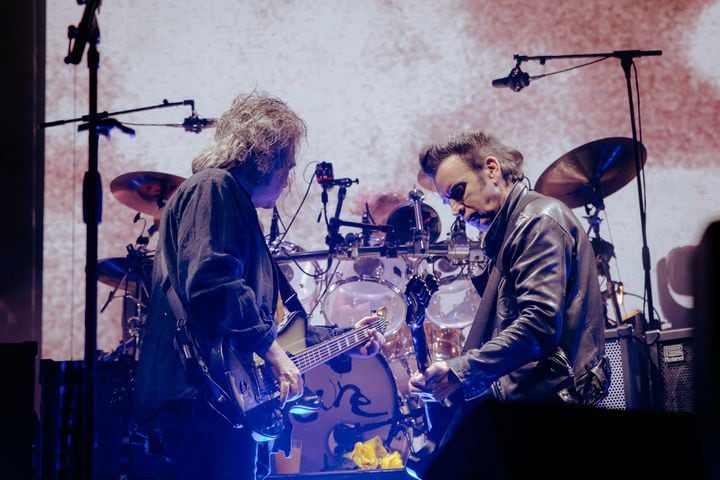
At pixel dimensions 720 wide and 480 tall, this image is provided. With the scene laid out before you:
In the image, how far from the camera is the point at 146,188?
6.77 m

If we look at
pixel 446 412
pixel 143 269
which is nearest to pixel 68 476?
pixel 446 412

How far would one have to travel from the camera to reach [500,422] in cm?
111

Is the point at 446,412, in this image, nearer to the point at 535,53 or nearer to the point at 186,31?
the point at 535,53

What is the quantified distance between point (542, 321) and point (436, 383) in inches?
18.7

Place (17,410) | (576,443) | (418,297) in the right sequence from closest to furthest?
(576,443) < (17,410) < (418,297)

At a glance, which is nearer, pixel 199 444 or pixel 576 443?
pixel 576 443

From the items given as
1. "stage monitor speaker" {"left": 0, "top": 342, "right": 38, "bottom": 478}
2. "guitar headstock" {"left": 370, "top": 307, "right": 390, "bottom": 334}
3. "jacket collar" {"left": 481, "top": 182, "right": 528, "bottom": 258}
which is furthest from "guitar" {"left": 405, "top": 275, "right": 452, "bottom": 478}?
"stage monitor speaker" {"left": 0, "top": 342, "right": 38, "bottom": 478}

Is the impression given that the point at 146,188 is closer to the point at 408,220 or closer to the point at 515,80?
the point at 408,220

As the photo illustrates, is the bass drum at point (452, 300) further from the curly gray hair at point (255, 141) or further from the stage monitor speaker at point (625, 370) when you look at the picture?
the curly gray hair at point (255, 141)

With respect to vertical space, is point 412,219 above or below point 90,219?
above

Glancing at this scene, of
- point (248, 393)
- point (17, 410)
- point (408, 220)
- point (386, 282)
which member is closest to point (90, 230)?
point (17, 410)

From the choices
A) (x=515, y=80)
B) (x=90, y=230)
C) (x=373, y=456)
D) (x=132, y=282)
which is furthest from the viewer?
(x=132, y=282)

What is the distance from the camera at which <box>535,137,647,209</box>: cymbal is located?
6.00m

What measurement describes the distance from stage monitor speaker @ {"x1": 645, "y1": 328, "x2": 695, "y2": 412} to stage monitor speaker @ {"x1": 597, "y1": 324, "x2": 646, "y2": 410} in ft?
0.32
